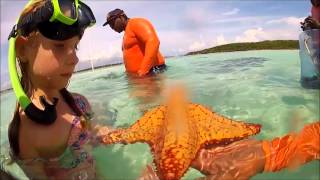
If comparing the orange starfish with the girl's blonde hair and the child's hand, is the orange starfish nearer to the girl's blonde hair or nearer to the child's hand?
the child's hand

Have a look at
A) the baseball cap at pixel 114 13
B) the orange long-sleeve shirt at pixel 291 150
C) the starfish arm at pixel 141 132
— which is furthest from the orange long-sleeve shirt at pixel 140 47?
the orange long-sleeve shirt at pixel 291 150

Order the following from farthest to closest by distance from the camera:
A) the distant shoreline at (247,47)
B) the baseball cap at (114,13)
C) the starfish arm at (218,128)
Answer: the distant shoreline at (247,47) < the baseball cap at (114,13) < the starfish arm at (218,128)

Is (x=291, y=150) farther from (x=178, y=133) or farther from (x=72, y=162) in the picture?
(x=72, y=162)

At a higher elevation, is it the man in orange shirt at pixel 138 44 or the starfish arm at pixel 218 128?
the man in orange shirt at pixel 138 44

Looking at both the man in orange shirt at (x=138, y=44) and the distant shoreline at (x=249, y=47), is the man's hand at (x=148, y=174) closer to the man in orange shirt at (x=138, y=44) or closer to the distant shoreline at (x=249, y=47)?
the man in orange shirt at (x=138, y=44)

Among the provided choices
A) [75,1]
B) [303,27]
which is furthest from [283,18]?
[75,1]

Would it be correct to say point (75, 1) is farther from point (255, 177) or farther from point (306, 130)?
point (306, 130)

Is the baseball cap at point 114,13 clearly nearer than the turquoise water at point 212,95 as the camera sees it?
No

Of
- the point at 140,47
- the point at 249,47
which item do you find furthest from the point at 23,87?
the point at 249,47
